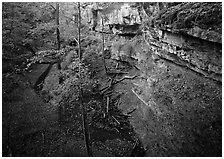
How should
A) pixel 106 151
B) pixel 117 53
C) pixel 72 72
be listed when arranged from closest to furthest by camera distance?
1. pixel 72 72
2. pixel 106 151
3. pixel 117 53

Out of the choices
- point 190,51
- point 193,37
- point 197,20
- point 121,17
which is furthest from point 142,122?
point 121,17

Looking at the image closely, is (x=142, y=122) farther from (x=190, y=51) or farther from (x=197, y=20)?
(x=197, y=20)

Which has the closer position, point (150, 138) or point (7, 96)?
point (150, 138)

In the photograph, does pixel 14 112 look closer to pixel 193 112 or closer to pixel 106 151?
pixel 106 151

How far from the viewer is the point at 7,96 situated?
11.2 metres

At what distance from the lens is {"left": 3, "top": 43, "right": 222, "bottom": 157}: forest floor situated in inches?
322

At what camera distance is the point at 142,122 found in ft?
36.8

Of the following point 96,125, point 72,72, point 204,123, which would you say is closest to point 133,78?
point 96,125

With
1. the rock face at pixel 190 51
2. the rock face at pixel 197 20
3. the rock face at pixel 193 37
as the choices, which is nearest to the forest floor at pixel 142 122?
the rock face at pixel 190 51

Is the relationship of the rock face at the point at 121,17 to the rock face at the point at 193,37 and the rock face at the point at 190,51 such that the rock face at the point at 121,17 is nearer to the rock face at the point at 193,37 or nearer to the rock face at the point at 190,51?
the rock face at the point at 190,51

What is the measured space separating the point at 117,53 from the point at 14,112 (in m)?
9.04

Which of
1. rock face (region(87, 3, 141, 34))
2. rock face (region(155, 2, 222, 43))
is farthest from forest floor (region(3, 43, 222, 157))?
rock face (region(87, 3, 141, 34))

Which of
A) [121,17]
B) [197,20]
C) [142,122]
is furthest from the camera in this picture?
[121,17]

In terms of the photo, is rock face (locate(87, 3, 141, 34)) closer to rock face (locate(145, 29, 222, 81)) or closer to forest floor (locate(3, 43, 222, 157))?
rock face (locate(145, 29, 222, 81))
